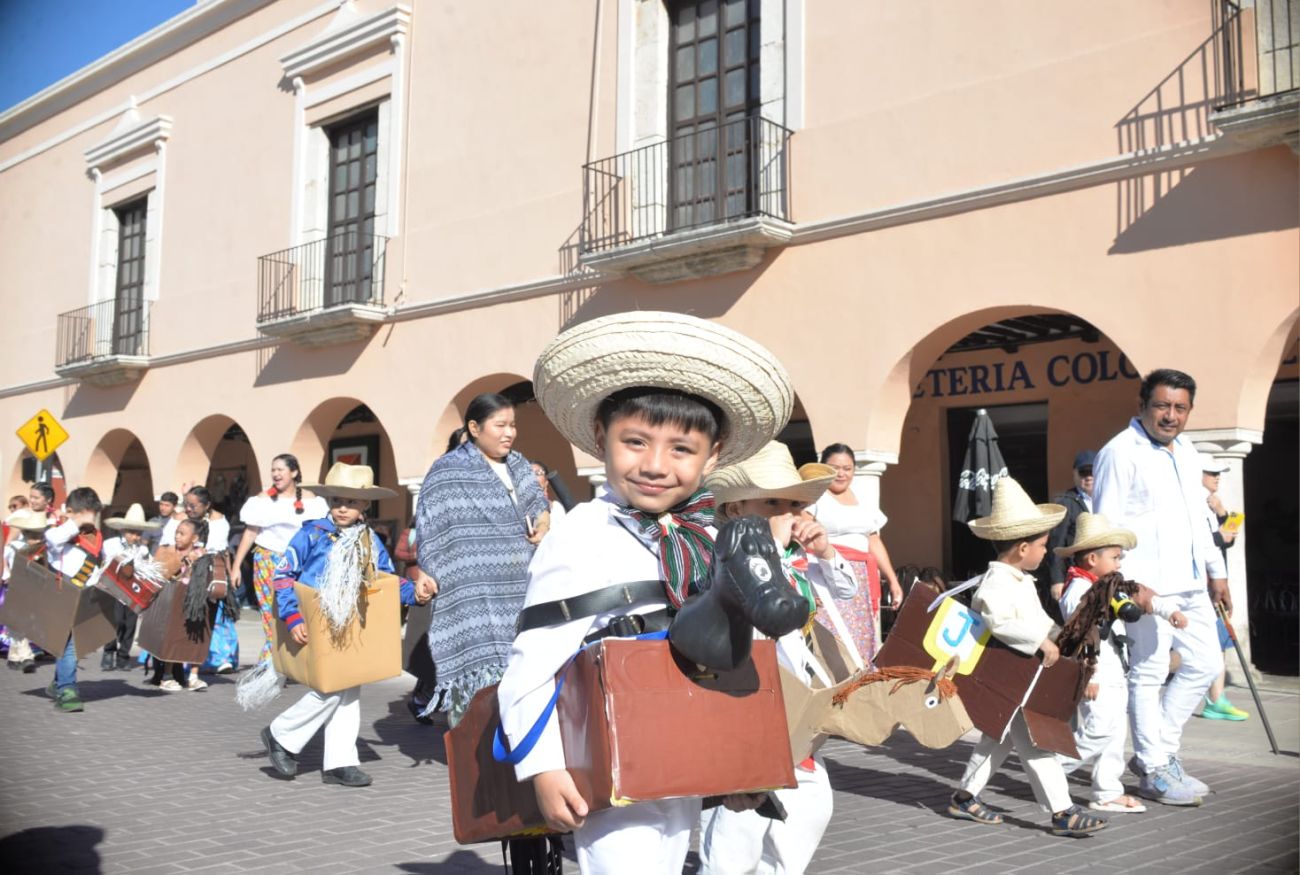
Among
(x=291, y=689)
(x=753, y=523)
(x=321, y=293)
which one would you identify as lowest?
(x=291, y=689)

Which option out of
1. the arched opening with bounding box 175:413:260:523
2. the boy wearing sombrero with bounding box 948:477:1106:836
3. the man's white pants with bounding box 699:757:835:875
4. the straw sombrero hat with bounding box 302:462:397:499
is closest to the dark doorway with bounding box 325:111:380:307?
the arched opening with bounding box 175:413:260:523

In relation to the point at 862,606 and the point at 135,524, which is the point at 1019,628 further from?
the point at 135,524

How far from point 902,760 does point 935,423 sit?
339 inches

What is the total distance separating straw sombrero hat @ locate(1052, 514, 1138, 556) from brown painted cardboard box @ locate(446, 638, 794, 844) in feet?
12.9

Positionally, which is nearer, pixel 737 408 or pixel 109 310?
pixel 737 408

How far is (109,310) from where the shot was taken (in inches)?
894

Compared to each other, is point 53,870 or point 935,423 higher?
point 935,423

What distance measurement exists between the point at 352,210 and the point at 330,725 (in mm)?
12398

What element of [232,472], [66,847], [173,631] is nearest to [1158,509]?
[66,847]

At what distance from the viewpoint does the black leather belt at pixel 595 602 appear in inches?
104

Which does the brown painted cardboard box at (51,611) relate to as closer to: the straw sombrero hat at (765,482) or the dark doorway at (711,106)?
the straw sombrero hat at (765,482)

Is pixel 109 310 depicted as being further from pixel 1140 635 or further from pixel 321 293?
pixel 1140 635

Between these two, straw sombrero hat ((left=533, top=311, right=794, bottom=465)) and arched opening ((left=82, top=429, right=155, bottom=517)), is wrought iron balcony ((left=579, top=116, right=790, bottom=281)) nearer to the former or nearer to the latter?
straw sombrero hat ((left=533, top=311, right=794, bottom=465))

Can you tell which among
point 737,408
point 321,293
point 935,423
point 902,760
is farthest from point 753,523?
point 321,293
